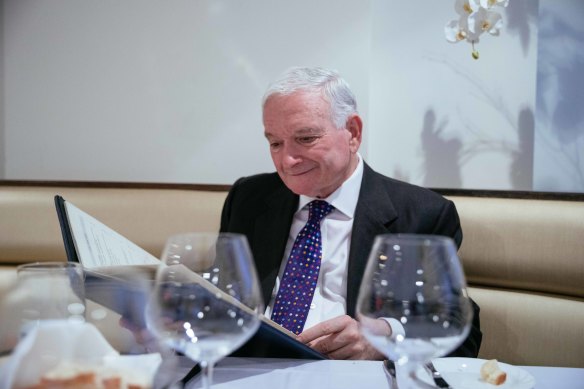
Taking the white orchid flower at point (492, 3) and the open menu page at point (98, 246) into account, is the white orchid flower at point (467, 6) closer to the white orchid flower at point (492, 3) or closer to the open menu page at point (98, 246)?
the white orchid flower at point (492, 3)

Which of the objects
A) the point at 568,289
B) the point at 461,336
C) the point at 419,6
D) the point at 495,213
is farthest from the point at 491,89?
the point at 461,336

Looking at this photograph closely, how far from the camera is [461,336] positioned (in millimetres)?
642

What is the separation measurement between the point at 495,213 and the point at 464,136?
44 centimetres

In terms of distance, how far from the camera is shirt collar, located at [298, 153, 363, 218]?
1.59m

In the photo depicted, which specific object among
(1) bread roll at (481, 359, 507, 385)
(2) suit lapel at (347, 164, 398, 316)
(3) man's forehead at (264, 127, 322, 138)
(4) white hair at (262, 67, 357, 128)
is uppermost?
(4) white hair at (262, 67, 357, 128)

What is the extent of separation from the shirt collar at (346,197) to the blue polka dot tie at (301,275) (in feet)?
0.07

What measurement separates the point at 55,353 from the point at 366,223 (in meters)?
1.12

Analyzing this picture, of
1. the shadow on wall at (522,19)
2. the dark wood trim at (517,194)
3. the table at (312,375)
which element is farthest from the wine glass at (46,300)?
the shadow on wall at (522,19)

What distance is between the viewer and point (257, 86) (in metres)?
2.17

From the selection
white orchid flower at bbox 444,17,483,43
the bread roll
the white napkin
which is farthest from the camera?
white orchid flower at bbox 444,17,483,43

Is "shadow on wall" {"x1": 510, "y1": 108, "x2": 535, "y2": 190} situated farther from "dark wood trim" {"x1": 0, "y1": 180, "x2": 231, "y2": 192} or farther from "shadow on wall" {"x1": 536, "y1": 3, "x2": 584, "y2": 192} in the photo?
"dark wood trim" {"x1": 0, "y1": 180, "x2": 231, "y2": 192}

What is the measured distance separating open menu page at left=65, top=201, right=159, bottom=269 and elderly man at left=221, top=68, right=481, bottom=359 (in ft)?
1.44

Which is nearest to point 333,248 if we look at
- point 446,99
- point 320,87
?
point 320,87

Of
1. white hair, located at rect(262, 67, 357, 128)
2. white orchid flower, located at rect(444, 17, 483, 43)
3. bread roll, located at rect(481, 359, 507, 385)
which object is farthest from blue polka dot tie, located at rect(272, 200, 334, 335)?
white orchid flower, located at rect(444, 17, 483, 43)
